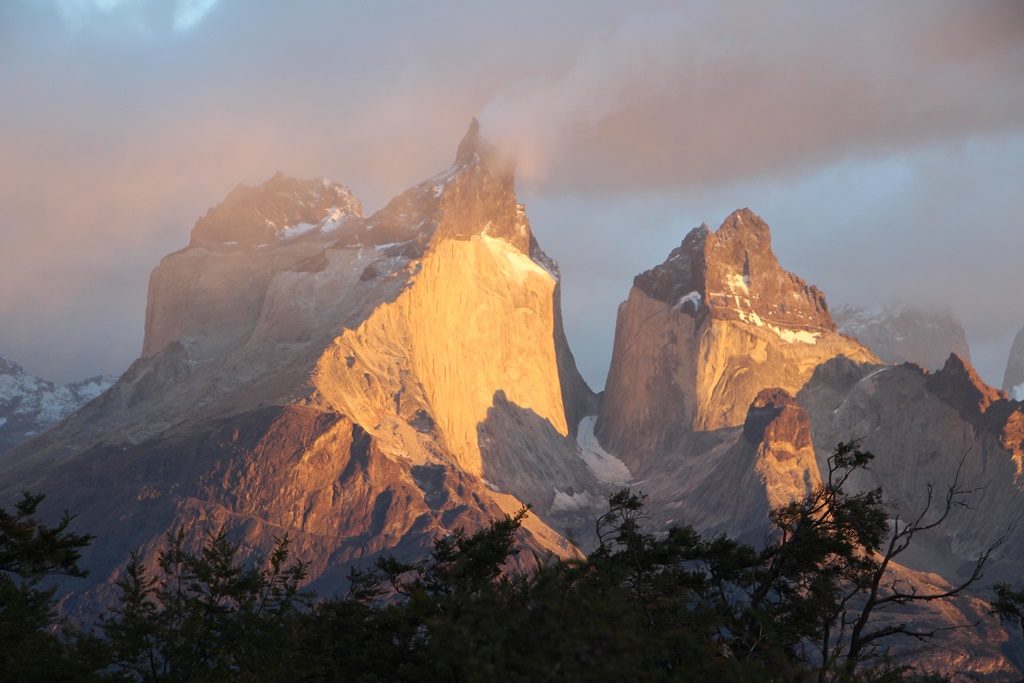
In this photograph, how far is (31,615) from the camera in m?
57.9

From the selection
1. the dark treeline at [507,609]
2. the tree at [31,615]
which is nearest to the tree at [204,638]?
the dark treeline at [507,609]

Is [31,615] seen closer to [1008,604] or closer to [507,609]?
[507,609]

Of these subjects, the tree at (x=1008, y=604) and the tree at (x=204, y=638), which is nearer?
the tree at (x=204, y=638)

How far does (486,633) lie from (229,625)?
984 inches

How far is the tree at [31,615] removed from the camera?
164 ft

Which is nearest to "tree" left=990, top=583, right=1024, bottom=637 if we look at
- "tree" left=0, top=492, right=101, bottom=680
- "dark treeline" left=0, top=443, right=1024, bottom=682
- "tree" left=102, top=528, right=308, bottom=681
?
"dark treeline" left=0, top=443, right=1024, bottom=682

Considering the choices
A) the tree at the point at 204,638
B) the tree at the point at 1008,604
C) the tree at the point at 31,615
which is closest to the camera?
the tree at the point at 31,615

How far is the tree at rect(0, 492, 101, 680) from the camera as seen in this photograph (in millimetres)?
49875

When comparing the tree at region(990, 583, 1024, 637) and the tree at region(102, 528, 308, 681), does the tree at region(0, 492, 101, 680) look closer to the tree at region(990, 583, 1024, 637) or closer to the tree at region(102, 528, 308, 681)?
the tree at region(102, 528, 308, 681)

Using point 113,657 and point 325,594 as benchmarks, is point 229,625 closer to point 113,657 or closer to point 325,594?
point 113,657

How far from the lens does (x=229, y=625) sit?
5475 centimetres

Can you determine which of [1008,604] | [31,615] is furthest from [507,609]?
[1008,604]

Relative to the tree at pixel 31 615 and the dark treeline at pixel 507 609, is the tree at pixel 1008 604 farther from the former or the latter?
the tree at pixel 31 615

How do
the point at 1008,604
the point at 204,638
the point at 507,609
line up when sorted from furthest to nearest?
the point at 1008,604 → the point at 204,638 → the point at 507,609
